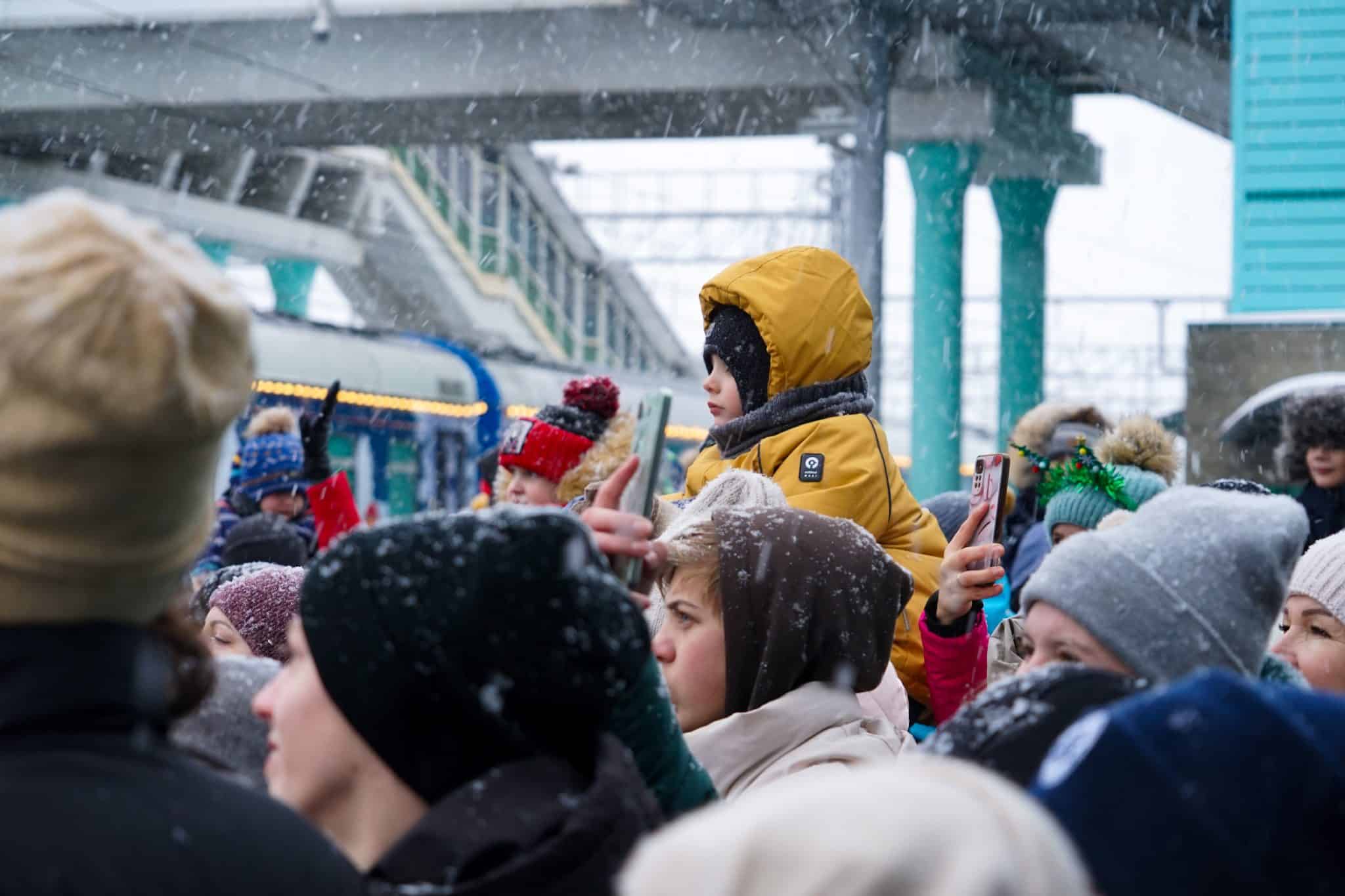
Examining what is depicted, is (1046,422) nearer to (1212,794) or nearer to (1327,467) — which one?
(1327,467)

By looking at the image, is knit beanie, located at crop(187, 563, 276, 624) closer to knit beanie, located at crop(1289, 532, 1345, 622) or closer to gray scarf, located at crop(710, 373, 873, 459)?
gray scarf, located at crop(710, 373, 873, 459)

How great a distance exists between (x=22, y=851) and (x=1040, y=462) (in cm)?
370

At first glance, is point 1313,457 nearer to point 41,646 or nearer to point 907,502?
point 907,502

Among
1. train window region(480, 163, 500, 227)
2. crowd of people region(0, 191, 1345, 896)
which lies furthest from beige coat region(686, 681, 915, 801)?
train window region(480, 163, 500, 227)

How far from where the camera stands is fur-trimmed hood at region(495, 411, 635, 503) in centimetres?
456

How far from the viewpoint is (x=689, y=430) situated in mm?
21438

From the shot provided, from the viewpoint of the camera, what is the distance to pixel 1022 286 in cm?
2009

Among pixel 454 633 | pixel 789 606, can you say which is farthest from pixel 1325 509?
pixel 454 633

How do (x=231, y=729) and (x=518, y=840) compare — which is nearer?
(x=518, y=840)

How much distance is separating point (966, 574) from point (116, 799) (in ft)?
5.98

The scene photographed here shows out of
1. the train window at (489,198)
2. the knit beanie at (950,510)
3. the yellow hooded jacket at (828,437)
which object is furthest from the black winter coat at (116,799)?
the train window at (489,198)

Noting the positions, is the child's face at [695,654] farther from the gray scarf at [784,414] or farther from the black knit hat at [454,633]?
the gray scarf at [784,414]

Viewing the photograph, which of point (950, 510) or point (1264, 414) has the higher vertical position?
point (1264, 414)

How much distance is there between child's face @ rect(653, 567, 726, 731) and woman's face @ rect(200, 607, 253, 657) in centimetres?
89
